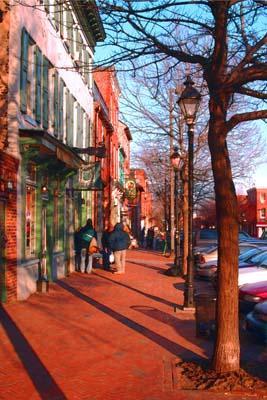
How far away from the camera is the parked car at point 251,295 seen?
1162 cm

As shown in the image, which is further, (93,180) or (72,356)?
(93,180)

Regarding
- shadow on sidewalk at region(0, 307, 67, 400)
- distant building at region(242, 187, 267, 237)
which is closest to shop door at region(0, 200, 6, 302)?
shadow on sidewalk at region(0, 307, 67, 400)

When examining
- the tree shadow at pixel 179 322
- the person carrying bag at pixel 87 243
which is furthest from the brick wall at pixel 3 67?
the person carrying bag at pixel 87 243

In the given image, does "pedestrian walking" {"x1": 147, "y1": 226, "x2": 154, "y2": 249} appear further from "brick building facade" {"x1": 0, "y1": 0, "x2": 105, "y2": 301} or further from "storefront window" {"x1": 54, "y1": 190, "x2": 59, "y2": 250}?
"storefront window" {"x1": 54, "y1": 190, "x2": 59, "y2": 250}

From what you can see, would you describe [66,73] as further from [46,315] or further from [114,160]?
[114,160]

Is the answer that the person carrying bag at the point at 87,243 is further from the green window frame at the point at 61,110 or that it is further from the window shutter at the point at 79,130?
the window shutter at the point at 79,130

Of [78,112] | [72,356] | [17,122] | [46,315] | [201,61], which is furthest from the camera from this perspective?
[78,112]

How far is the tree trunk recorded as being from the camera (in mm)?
7543

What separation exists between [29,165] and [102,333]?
5.88 metres

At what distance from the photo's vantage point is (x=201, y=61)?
8.00 meters

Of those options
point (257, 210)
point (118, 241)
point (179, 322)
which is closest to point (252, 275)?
point (179, 322)

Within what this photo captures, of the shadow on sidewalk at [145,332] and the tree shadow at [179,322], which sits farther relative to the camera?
the tree shadow at [179,322]

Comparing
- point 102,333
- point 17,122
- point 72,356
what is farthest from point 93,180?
point 72,356

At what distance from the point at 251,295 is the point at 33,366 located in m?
5.15
